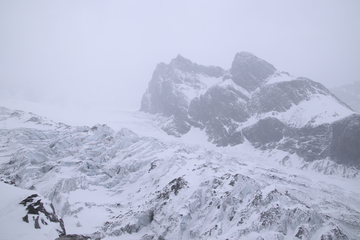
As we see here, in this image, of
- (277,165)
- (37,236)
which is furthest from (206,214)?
(277,165)

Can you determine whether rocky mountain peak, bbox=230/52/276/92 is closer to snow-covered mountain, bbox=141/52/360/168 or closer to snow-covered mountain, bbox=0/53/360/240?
snow-covered mountain, bbox=141/52/360/168

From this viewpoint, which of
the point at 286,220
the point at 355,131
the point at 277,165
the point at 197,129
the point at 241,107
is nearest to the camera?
the point at 286,220

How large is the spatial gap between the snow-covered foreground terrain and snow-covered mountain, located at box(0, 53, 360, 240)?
0.82 feet

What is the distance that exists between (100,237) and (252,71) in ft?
603

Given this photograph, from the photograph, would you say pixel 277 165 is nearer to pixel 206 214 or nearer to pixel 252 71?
pixel 206 214

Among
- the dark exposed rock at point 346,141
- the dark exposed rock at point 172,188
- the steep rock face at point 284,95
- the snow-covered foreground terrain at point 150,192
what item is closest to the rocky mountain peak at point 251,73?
the steep rock face at point 284,95

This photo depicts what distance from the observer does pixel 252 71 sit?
191375 millimetres

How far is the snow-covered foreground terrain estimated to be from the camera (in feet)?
128

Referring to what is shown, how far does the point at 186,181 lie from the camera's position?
189 ft

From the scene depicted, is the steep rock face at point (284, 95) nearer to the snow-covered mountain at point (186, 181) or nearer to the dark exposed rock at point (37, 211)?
the snow-covered mountain at point (186, 181)

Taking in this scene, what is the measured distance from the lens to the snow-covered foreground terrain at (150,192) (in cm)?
3894

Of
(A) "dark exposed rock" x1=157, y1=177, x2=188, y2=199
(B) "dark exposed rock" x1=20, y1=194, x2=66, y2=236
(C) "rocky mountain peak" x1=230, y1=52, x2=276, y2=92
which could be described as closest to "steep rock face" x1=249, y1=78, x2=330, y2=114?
(C) "rocky mountain peak" x1=230, y1=52, x2=276, y2=92

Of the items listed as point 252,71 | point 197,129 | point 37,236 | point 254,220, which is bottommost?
point 197,129

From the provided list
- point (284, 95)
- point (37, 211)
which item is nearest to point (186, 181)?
point (37, 211)
